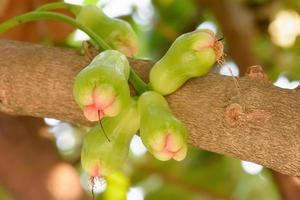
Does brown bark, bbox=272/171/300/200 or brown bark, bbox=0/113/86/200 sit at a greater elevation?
brown bark, bbox=272/171/300/200

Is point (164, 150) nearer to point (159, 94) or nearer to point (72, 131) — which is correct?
point (159, 94)

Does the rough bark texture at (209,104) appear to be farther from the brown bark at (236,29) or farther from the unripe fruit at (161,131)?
the brown bark at (236,29)

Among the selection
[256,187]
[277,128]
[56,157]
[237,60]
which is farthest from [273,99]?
[256,187]

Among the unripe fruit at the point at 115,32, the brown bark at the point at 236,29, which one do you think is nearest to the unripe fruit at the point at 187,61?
the unripe fruit at the point at 115,32

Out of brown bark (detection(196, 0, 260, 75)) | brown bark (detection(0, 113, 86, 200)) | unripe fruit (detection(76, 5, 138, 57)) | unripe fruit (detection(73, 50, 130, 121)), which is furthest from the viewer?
brown bark (detection(196, 0, 260, 75))

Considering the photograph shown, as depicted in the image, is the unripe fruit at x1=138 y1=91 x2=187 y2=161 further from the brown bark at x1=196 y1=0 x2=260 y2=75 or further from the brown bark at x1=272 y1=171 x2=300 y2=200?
the brown bark at x1=196 y1=0 x2=260 y2=75

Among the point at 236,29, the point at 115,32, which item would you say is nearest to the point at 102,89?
the point at 115,32

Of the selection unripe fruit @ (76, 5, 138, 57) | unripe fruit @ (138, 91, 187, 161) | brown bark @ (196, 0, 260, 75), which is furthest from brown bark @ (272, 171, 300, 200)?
unripe fruit @ (138, 91, 187, 161)
